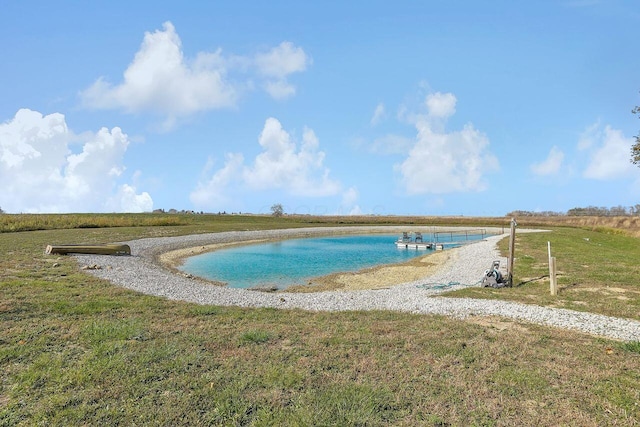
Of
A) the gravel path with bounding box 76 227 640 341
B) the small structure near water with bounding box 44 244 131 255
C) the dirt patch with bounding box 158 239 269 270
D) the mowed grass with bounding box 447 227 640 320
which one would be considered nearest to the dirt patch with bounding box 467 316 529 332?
the gravel path with bounding box 76 227 640 341

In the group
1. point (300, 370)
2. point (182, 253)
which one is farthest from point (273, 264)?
point (300, 370)

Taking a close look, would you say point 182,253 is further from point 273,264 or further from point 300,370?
point 300,370

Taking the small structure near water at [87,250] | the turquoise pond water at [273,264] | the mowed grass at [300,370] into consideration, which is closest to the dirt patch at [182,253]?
the turquoise pond water at [273,264]

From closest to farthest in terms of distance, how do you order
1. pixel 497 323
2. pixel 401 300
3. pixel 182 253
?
pixel 497 323 → pixel 401 300 → pixel 182 253

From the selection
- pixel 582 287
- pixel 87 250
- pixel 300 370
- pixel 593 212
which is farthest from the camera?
pixel 593 212

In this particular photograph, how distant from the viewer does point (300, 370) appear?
21.7 ft

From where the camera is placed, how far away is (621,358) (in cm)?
736

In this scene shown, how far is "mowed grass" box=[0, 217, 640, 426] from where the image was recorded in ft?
17.2

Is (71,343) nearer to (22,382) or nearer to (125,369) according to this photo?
(22,382)

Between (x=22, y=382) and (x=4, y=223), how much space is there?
51318mm

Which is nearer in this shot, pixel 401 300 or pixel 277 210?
pixel 401 300

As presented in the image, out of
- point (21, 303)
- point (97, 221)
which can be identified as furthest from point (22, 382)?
point (97, 221)

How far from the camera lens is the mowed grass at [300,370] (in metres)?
5.25

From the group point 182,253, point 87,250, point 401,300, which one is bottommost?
point 182,253
